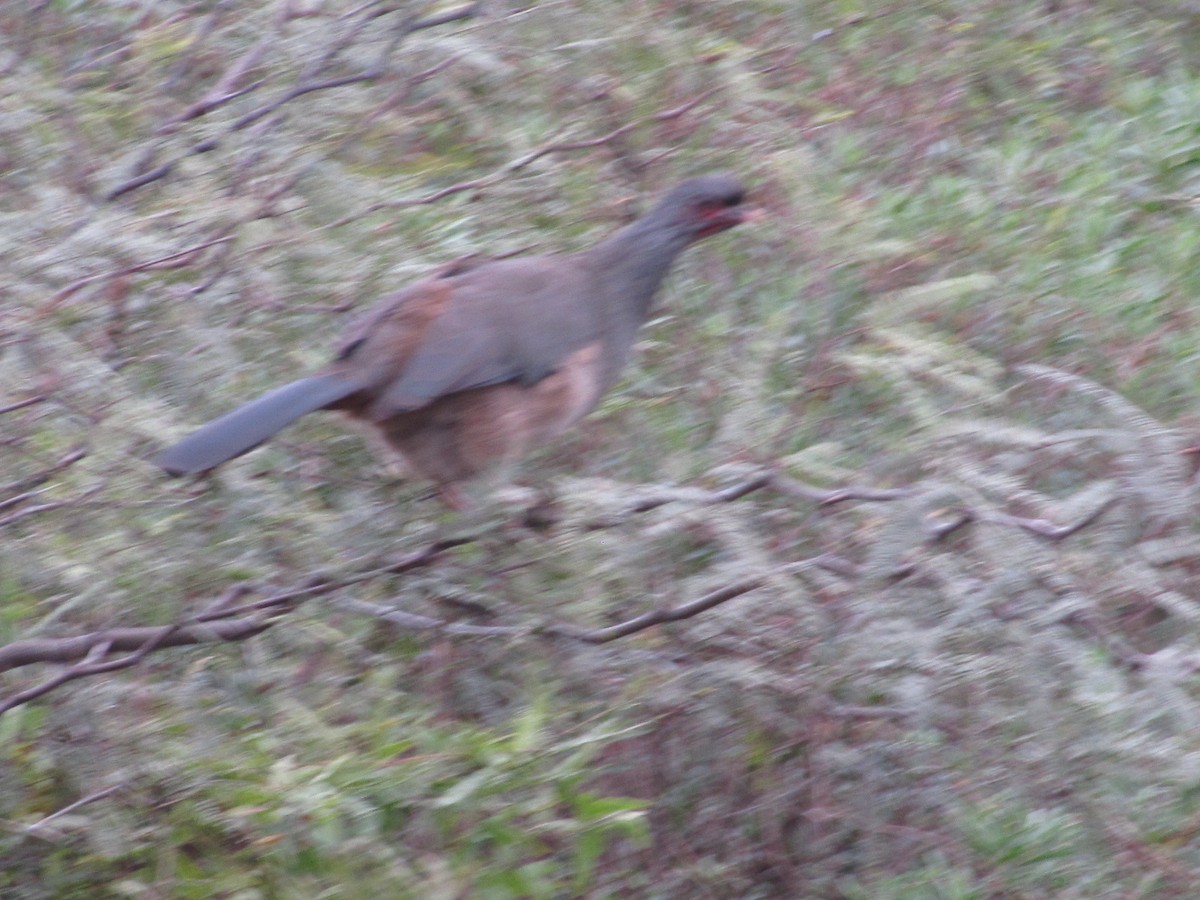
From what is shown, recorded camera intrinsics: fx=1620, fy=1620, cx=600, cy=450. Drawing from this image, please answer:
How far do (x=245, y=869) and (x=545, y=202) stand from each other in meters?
2.52

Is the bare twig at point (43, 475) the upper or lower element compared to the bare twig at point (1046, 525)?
upper

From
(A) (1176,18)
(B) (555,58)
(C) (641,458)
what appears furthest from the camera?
(A) (1176,18)

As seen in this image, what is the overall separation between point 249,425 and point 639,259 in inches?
64.9

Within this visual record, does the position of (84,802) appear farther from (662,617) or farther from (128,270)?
(128,270)

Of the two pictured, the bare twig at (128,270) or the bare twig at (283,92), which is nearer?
the bare twig at (128,270)

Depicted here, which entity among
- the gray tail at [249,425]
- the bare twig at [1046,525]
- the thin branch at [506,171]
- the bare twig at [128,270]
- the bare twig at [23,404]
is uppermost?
the bare twig at [128,270]

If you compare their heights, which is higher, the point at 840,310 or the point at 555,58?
the point at 555,58

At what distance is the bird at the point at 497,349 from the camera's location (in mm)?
4113

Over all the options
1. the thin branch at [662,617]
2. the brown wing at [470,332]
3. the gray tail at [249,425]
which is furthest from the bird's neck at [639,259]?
the thin branch at [662,617]

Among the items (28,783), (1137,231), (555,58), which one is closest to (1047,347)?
(1137,231)

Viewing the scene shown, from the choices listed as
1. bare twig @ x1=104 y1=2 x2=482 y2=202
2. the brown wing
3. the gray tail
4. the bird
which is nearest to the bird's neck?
the bird

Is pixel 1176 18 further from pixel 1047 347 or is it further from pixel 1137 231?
pixel 1047 347

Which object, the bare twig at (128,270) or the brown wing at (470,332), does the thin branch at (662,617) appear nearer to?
the brown wing at (470,332)

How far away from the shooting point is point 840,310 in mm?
4785
